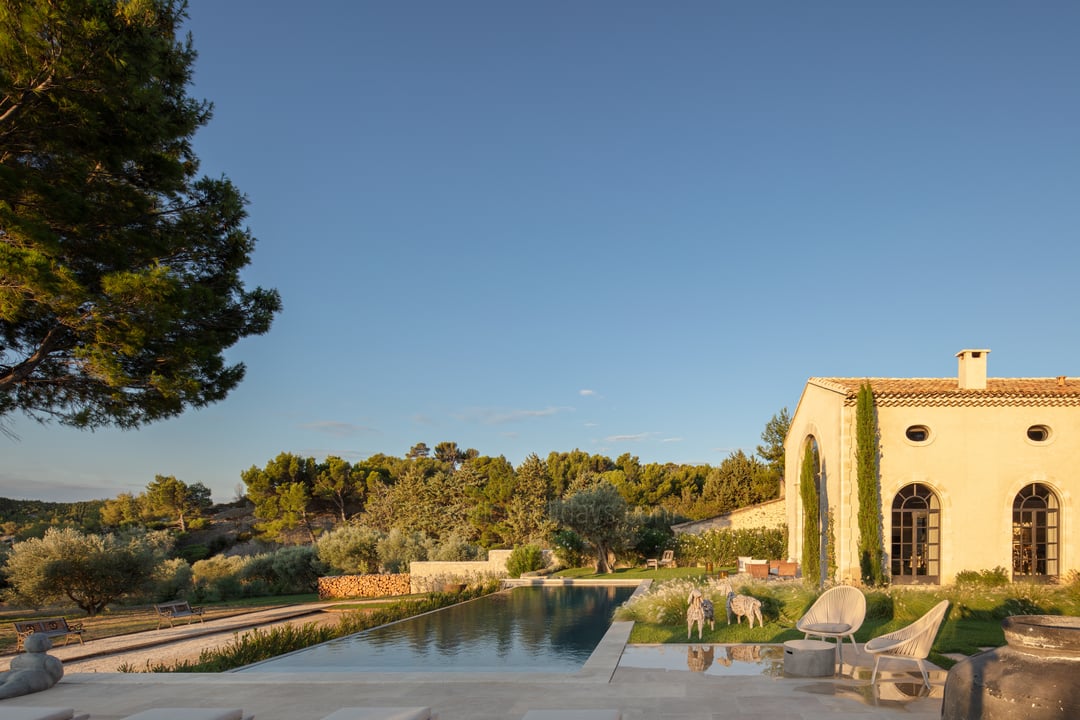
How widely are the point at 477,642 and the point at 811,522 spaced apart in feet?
35.0

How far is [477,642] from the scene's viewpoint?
495 inches

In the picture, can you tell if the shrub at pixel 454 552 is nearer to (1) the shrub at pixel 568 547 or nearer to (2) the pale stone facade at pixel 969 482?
(1) the shrub at pixel 568 547

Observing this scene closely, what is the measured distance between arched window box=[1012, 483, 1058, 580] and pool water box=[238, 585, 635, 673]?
9776 millimetres

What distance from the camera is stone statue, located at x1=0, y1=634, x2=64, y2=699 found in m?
7.53

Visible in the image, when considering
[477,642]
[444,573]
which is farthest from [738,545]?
[477,642]

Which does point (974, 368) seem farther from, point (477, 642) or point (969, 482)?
point (477, 642)

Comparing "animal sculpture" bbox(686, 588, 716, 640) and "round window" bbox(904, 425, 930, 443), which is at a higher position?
"round window" bbox(904, 425, 930, 443)

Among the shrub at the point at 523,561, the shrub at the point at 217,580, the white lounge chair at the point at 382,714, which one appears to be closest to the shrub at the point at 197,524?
the shrub at the point at 217,580

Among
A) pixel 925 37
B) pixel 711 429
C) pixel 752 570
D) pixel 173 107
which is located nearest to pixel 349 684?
pixel 173 107

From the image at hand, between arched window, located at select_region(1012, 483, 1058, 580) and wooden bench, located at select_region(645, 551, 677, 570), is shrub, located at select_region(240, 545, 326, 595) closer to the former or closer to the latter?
wooden bench, located at select_region(645, 551, 677, 570)

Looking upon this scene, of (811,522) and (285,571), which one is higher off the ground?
(811,522)

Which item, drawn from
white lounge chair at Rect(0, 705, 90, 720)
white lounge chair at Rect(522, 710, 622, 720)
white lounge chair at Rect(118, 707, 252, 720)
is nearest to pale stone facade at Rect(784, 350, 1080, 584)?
white lounge chair at Rect(522, 710, 622, 720)

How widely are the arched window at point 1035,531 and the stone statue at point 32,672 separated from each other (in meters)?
Answer: 19.1

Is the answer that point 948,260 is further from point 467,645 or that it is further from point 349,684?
point 349,684
